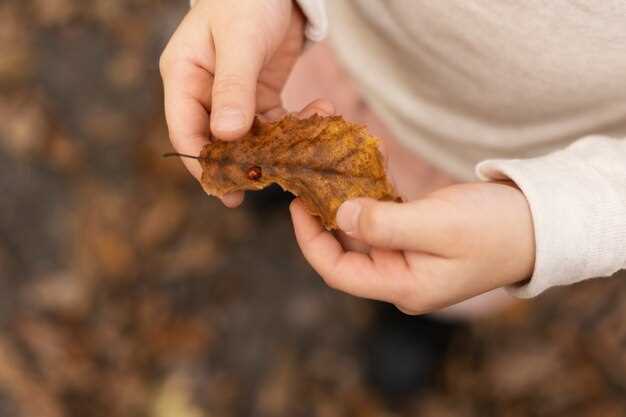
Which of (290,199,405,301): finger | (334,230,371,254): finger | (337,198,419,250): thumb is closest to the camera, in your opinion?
(337,198,419,250): thumb

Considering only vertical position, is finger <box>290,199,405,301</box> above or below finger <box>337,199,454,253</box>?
below

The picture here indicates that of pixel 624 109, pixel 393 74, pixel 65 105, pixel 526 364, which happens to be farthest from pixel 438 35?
pixel 65 105

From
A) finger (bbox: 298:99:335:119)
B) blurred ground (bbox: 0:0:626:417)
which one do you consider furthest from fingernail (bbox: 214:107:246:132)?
blurred ground (bbox: 0:0:626:417)

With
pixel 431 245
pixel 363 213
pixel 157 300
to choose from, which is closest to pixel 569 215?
pixel 431 245

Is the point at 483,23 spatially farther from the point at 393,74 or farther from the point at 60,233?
the point at 60,233

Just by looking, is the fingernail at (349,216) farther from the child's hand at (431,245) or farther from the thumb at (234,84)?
the thumb at (234,84)

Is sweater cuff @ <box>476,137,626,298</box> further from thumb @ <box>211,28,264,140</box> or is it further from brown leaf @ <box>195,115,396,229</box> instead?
thumb @ <box>211,28,264,140</box>

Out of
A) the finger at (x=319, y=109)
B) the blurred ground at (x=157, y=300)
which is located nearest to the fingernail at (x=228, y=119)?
the finger at (x=319, y=109)
